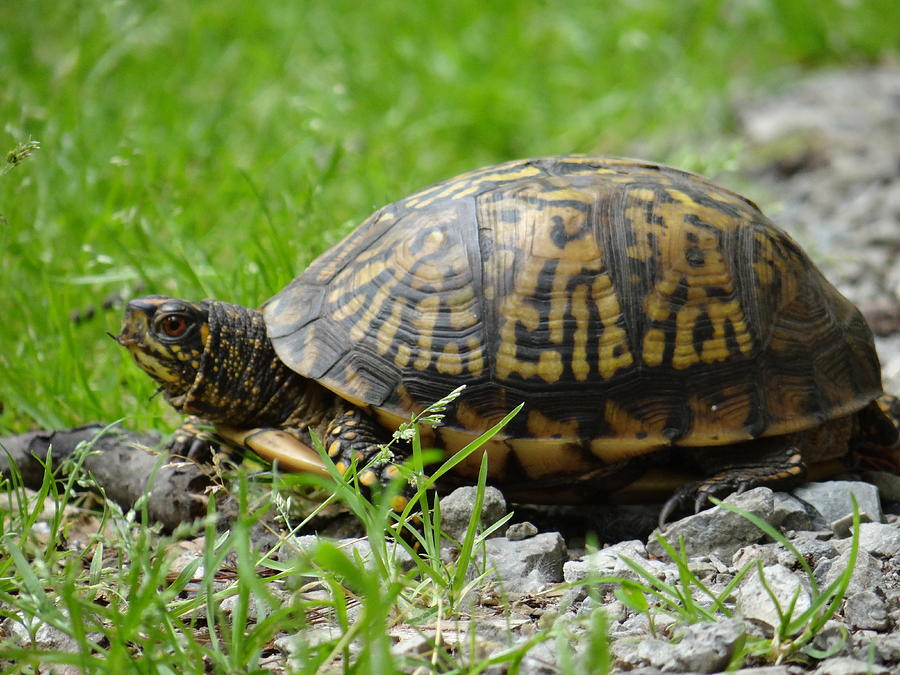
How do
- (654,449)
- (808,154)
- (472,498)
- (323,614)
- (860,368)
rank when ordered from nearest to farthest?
(323,614), (472,498), (654,449), (860,368), (808,154)

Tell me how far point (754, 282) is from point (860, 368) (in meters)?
0.53

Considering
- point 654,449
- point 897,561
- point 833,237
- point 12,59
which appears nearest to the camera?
point 897,561

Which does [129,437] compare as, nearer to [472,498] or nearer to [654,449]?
[472,498]

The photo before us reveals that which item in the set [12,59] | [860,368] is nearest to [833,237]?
[860,368]

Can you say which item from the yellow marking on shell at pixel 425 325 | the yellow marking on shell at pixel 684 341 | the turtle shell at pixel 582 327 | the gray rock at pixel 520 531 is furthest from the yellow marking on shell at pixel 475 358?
the yellow marking on shell at pixel 684 341

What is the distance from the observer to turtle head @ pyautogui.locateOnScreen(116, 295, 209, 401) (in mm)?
3049

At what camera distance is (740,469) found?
300cm

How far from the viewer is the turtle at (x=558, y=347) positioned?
9.46ft

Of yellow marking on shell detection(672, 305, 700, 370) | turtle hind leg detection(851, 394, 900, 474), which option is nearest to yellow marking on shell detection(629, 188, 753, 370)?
yellow marking on shell detection(672, 305, 700, 370)

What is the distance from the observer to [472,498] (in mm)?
2656

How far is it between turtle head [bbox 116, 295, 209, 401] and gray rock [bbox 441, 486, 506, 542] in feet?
3.27

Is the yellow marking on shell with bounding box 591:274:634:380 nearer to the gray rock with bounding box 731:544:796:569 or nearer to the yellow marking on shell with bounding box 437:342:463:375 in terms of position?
the yellow marking on shell with bounding box 437:342:463:375

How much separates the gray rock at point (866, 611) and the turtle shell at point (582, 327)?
79 cm

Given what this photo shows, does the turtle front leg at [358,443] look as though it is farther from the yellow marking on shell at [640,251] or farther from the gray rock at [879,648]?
the gray rock at [879,648]
